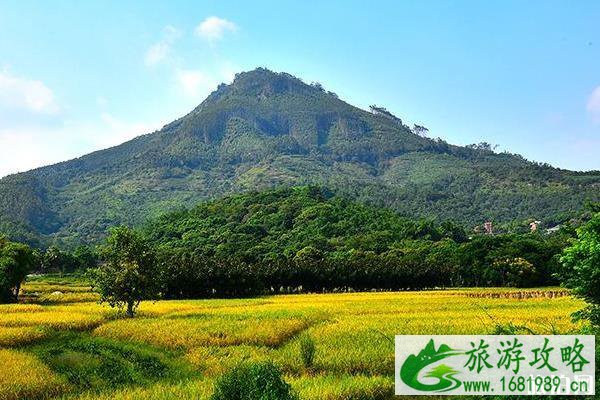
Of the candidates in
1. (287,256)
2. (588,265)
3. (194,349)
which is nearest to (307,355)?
(194,349)

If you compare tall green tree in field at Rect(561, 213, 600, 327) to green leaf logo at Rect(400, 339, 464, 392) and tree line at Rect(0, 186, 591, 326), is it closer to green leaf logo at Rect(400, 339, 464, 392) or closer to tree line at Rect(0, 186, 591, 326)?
tree line at Rect(0, 186, 591, 326)

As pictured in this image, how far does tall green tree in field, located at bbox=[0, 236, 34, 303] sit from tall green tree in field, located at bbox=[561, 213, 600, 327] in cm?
→ 5237

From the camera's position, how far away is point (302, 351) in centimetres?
2445

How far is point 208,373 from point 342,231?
5580 inches

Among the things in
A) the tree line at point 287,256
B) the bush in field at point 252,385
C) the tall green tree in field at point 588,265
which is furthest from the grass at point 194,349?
the tree line at point 287,256

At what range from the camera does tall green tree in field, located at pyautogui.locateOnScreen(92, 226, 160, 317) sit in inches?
1645

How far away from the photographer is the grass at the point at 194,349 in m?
20.0

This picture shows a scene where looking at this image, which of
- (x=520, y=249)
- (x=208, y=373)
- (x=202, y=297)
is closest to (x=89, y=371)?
(x=208, y=373)

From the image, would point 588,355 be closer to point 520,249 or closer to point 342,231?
point 520,249

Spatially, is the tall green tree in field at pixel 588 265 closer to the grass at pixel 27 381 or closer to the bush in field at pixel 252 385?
the bush in field at pixel 252 385

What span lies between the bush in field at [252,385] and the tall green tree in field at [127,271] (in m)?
28.5

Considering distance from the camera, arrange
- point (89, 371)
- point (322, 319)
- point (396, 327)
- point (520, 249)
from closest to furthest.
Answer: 1. point (89, 371)
2. point (396, 327)
3. point (322, 319)
4. point (520, 249)

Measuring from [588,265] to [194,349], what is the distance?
17841 millimetres

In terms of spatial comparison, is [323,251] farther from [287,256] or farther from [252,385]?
[252,385]
